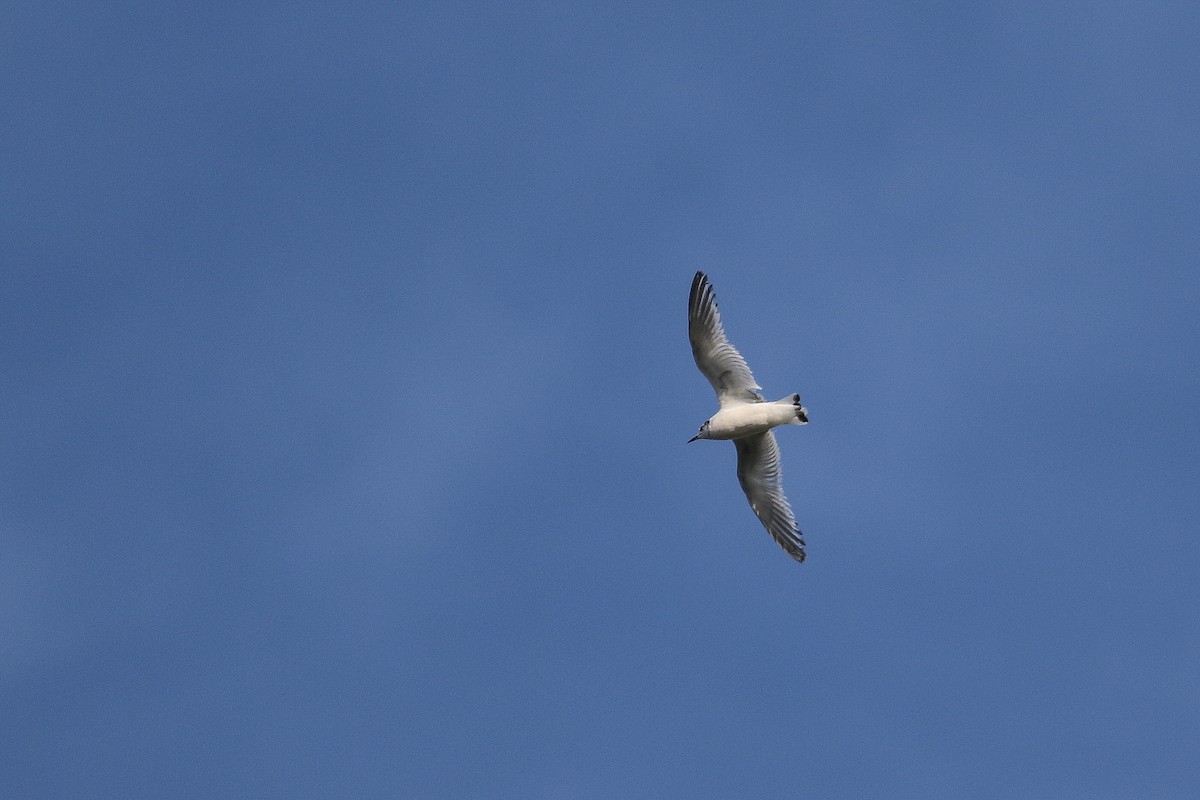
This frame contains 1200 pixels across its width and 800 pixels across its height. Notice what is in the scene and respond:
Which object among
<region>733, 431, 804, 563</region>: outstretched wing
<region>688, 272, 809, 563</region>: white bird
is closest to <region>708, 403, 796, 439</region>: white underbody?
<region>688, 272, 809, 563</region>: white bird

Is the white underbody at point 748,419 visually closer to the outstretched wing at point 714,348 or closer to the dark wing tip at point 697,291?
the outstretched wing at point 714,348

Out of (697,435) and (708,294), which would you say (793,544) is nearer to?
(697,435)

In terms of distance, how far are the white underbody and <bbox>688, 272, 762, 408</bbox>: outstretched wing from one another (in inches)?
13.1

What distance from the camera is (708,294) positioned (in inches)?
1282

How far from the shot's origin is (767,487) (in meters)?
33.6

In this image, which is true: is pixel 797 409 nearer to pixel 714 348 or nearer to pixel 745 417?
pixel 745 417

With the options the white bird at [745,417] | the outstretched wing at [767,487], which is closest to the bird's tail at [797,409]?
the white bird at [745,417]

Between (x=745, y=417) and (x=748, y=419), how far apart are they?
0.07 m

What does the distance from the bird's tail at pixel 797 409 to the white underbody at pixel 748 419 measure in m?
0.05

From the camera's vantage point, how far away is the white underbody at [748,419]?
31516 mm

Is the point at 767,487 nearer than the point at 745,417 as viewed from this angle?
No

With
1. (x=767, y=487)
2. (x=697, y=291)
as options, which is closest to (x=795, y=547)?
(x=767, y=487)

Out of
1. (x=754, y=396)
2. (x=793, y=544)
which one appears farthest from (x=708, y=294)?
(x=793, y=544)

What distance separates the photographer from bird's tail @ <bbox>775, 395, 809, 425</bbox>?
103ft
